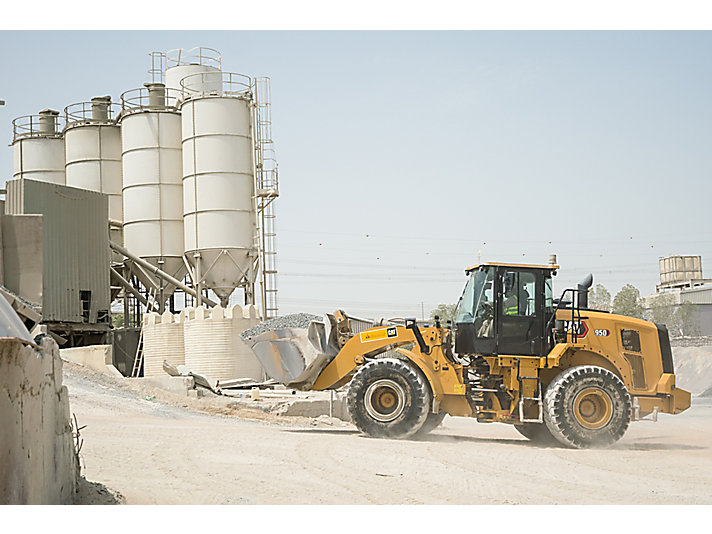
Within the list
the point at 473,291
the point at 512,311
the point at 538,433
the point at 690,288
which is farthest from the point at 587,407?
the point at 690,288

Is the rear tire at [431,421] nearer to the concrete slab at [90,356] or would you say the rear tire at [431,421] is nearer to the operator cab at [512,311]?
the operator cab at [512,311]

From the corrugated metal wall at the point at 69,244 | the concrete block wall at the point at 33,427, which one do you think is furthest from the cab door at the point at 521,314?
the corrugated metal wall at the point at 69,244

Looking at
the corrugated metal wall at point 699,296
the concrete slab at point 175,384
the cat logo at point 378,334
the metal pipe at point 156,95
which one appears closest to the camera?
the cat logo at point 378,334

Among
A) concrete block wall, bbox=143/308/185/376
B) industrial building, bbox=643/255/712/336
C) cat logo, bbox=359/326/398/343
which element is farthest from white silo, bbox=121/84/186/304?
cat logo, bbox=359/326/398/343

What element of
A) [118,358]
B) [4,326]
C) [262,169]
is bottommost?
[118,358]

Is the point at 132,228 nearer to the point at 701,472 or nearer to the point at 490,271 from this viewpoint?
the point at 490,271

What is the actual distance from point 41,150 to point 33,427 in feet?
145

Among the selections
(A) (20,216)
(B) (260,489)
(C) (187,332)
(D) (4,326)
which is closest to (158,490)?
(B) (260,489)

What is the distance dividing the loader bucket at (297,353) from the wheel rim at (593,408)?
14.4 ft

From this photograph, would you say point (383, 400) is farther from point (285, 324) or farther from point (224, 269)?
point (224, 269)

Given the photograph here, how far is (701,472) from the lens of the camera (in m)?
10.8

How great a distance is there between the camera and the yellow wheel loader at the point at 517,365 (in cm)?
1312

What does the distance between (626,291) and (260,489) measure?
38.1m

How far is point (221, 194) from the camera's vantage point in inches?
1521
